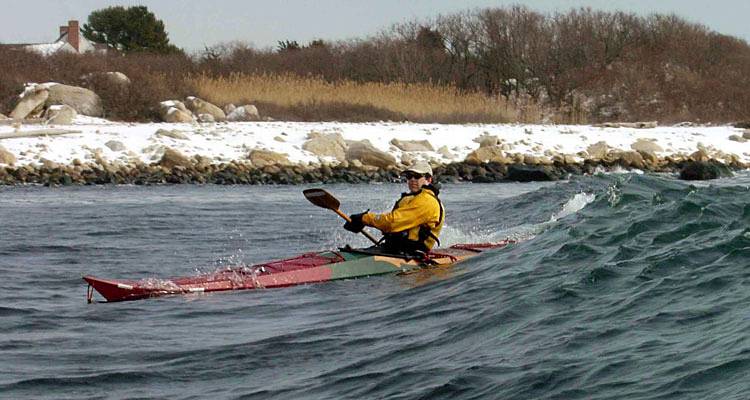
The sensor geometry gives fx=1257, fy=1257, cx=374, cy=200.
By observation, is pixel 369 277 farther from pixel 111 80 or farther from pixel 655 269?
pixel 111 80

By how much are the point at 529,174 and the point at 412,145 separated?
2.54 meters

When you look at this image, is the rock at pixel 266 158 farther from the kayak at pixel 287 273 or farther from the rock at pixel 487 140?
the kayak at pixel 287 273

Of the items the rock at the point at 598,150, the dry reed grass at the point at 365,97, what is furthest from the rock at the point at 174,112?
the rock at the point at 598,150

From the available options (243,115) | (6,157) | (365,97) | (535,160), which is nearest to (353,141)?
(535,160)

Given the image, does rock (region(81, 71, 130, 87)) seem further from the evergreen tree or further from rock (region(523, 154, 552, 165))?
the evergreen tree

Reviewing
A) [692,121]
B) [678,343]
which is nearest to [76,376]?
[678,343]

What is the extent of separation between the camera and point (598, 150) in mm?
25109

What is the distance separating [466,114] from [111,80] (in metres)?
8.27

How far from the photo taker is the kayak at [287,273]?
373 inches

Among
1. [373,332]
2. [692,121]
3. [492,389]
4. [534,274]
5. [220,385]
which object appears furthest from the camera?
[692,121]

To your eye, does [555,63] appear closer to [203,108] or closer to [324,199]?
[203,108]

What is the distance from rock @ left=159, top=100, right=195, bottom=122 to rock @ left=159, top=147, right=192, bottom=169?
417cm

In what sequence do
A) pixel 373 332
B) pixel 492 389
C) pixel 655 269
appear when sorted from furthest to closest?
pixel 655 269, pixel 373 332, pixel 492 389

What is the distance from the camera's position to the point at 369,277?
34.5 feet
